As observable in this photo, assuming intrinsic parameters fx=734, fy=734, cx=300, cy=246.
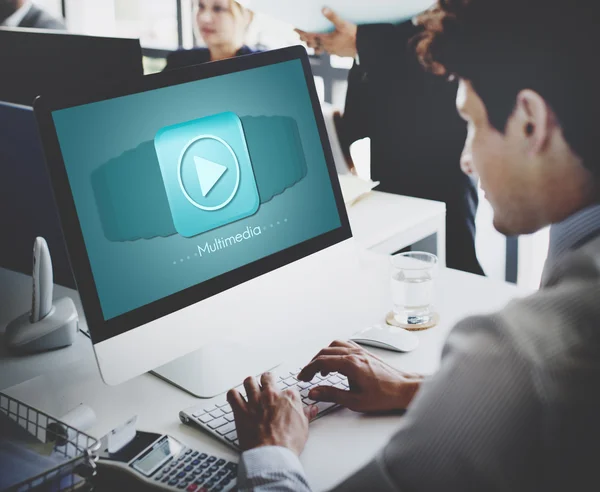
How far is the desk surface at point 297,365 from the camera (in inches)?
40.6

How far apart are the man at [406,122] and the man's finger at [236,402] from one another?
1.32m

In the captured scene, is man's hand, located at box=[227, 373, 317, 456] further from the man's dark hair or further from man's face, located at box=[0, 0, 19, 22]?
man's face, located at box=[0, 0, 19, 22]

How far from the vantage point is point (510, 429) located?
2.04 ft

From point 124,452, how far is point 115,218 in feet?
1.11

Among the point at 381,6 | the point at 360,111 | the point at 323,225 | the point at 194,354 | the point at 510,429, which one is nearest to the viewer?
the point at 510,429

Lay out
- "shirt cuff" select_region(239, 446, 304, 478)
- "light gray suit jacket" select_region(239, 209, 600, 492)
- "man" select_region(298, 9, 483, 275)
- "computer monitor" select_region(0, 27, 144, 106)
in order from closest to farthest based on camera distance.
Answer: "light gray suit jacket" select_region(239, 209, 600, 492) < "shirt cuff" select_region(239, 446, 304, 478) < "computer monitor" select_region(0, 27, 144, 106) < "man" select_region(298, 9, 483, 275)

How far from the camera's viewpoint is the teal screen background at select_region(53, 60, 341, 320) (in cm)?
108

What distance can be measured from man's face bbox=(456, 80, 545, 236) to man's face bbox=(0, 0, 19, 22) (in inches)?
111

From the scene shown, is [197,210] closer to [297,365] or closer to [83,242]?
[83,242]

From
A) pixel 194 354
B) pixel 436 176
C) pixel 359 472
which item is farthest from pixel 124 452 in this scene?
pixel 436 176

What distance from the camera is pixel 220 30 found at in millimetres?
2773

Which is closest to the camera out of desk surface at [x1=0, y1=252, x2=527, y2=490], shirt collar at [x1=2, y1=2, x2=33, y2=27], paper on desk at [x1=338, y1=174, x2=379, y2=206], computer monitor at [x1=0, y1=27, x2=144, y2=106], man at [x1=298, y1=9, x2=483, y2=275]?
desk surface at [x1=0, y1=252, x2=527, y2=490]

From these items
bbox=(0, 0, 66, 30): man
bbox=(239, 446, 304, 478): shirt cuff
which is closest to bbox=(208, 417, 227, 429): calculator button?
bbox=(239, 446, 304, 478): shirt cuff

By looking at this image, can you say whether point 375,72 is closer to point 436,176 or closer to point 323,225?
point 436,176
